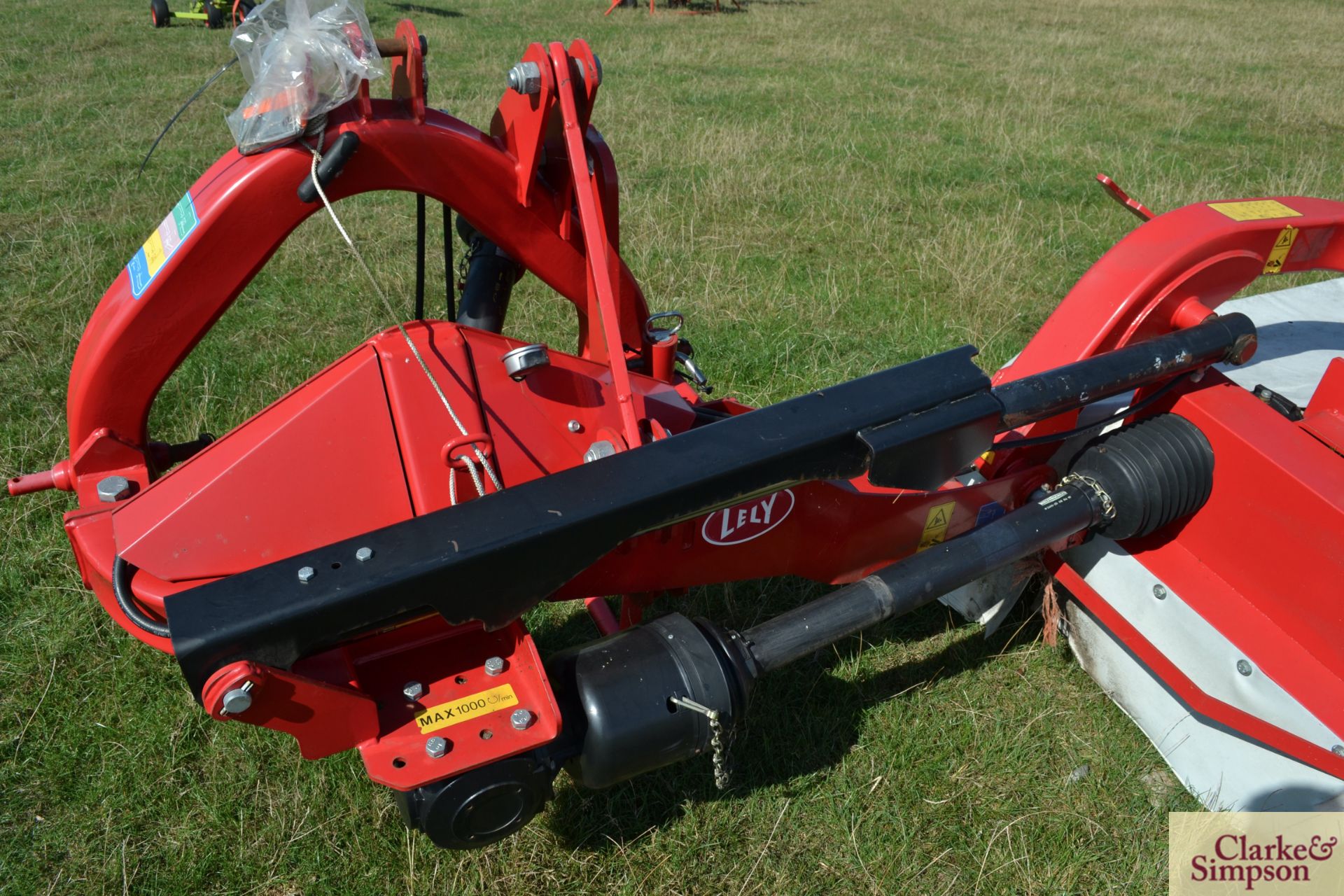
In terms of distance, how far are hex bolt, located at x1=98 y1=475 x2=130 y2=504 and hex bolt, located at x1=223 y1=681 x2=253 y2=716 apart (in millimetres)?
726

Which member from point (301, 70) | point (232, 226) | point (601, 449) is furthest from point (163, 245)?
point (601, 449)

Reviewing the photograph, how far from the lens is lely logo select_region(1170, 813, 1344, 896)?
2195 millimetres

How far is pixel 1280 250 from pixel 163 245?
283cm

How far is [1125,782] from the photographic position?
98.6 inches

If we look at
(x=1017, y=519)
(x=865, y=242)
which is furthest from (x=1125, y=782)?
(x=865, y=242)

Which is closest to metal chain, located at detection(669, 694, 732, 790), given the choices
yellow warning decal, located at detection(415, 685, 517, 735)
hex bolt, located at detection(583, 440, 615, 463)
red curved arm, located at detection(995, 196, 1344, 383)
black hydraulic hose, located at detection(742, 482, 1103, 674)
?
black hydraulic hose, located at detection(742, 482, 1103, 674)

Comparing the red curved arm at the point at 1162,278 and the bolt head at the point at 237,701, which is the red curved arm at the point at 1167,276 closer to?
the red curved arm at the point at 1162,278

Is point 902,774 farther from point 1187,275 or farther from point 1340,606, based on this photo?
point 1187,275

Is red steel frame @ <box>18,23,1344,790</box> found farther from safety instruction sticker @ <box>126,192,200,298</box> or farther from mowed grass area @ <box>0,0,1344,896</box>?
mowed grass area @ <box>0,0,1344,896</box>

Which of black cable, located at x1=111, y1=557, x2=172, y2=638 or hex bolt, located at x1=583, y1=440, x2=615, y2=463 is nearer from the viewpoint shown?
black cable, located at x1=111, y1=557, x2=172, y2=638

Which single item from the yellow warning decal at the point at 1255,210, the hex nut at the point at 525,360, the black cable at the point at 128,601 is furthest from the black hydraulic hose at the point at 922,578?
the black cable at the point at 128,601

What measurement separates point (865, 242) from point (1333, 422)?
11.3 ft

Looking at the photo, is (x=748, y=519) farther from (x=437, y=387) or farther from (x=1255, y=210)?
(x=1255, y=210)

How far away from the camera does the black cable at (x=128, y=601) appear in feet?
5.66
